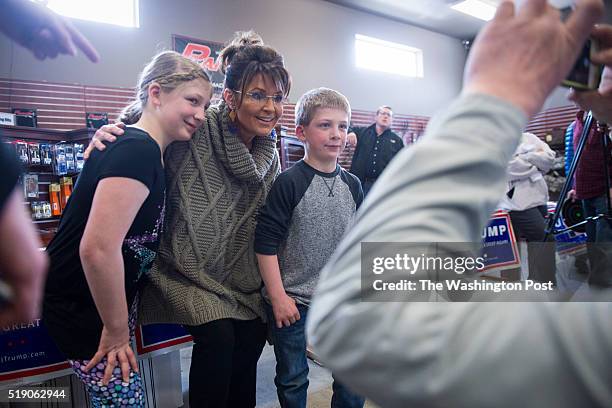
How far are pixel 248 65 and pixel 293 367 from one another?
3.92 feet

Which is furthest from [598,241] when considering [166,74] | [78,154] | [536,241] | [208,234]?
[78,154]

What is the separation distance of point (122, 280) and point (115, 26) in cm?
523

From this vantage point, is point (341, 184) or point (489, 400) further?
point (341, 184)

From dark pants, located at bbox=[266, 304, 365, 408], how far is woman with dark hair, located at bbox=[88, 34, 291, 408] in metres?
0.10

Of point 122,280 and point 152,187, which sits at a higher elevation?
point 152,187

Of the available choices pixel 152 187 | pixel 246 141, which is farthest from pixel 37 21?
pixel 246 141

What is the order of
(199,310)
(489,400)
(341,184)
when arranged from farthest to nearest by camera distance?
(341,184) → (199,310) → (489,400)

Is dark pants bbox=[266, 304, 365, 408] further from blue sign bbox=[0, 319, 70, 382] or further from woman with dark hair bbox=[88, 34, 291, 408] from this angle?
blue sign bbox=[0, 319, 70, 382]

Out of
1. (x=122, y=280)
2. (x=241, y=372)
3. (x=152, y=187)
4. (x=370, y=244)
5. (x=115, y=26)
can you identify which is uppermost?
(x=115, y=26)

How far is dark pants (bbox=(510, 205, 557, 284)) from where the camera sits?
127 inches

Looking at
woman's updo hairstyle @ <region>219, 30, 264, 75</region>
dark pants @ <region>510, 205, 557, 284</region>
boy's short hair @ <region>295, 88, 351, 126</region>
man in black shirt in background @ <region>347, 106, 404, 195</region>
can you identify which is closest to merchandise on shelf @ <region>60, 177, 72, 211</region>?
man in black shirt in background @ <region>347, 106, 404, 195</region>

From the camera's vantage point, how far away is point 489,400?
1.02ft

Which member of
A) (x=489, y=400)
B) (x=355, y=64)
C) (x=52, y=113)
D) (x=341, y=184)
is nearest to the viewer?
(x=489, y=400)

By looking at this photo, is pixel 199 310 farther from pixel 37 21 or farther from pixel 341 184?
pixel 37 21
